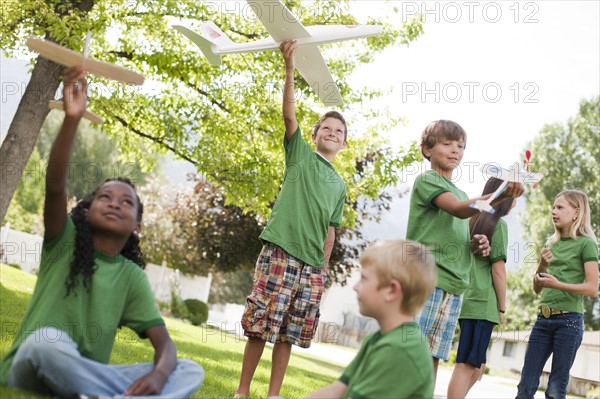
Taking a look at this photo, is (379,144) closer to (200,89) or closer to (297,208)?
(200,89)

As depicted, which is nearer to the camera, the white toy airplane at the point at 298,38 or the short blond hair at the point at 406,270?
the short blond hair at the point at 406,270

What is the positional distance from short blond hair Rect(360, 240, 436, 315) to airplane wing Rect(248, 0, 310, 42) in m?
2.51

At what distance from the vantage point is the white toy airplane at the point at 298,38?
5.22 m

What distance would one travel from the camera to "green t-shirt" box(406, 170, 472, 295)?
15.1 ft

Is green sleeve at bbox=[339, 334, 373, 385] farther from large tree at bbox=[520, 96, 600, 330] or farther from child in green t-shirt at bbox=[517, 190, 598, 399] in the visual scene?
large tree at bbox=[520, 96, 600, 330]

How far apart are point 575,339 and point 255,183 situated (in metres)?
6.45

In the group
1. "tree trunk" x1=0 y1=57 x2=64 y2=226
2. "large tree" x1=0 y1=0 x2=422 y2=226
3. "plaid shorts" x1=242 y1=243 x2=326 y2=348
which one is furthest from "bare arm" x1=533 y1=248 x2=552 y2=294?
"tree trunk" x1=0 y1=57 x2=64 y2=226

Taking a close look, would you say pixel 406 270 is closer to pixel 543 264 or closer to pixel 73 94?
pixel 73 94

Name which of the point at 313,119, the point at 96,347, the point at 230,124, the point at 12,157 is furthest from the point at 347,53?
the point at 96,347

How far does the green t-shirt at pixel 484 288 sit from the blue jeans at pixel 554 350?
0.75 metres

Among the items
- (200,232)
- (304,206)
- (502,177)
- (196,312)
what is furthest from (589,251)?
(196,312)

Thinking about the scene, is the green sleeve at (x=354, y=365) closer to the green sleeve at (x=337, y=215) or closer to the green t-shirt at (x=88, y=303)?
the green t-shirt at (x=88, y=303)

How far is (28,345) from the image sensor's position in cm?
304

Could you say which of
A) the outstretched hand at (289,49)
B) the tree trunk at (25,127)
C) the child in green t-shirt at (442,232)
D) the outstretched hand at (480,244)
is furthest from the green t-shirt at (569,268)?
the tree trunk at (25,127)
